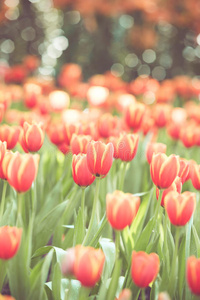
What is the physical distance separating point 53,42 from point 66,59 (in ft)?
1.42

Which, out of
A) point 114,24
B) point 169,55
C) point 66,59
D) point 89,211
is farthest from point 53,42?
point 89,211

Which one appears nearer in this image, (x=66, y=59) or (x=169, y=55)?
(x=66, y=59)

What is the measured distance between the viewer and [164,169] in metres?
1.05

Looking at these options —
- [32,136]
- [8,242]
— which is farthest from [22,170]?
[32,136]

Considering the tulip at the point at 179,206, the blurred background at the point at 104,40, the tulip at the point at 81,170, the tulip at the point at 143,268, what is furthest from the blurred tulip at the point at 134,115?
the blurred background at the point at 104,40

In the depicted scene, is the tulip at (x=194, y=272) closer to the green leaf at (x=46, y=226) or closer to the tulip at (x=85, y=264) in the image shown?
the tulip at (x=85, y=264)

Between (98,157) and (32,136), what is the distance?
0.33 meters

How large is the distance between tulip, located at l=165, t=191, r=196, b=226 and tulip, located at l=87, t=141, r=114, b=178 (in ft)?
0.69

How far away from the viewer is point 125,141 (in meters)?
1.29

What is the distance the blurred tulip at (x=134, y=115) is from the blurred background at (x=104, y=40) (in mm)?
2718

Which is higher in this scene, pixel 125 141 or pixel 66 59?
pixel 66 59

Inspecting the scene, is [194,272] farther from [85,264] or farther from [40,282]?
[40,282]

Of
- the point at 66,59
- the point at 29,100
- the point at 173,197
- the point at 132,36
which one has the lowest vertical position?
the point at 173,197

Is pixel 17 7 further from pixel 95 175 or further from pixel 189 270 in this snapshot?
pixel 189 270
